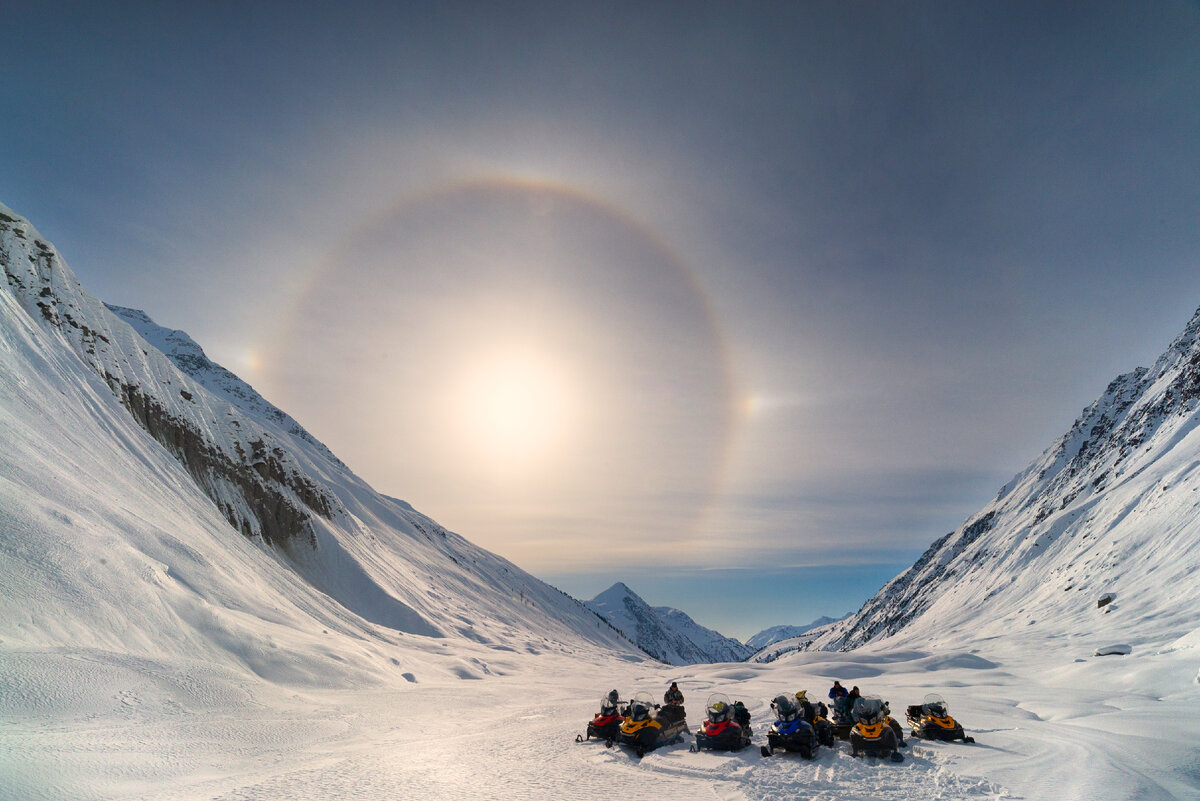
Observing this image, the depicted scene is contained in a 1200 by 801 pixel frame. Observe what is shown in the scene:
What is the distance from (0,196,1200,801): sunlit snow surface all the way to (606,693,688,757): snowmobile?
1.47 feet

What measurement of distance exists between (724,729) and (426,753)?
8.47 meters

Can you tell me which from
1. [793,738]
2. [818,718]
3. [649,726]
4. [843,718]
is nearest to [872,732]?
[793,738]

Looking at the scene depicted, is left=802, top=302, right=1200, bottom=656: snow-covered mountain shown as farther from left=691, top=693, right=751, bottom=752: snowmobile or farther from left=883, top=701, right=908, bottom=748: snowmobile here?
left=691, top=693, right=751, bottom=752: snowmobile

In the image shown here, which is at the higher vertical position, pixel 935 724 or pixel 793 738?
pixel 935 724

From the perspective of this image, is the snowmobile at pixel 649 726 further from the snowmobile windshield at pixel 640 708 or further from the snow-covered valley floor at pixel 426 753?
the snow-covered valley floor at pixel 426 753

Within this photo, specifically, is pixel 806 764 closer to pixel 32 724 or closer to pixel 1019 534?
pixel 32 724

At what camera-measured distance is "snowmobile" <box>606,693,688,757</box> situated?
16453mm

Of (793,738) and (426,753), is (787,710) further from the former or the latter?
(426,753)

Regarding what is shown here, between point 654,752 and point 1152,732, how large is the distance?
14.4 metres

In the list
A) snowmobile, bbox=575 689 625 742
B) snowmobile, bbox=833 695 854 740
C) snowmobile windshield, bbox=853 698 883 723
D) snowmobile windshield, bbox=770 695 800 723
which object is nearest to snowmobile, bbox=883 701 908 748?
snowmobile windshield, bbox=853 698 883 723

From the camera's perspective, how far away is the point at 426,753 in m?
15.4

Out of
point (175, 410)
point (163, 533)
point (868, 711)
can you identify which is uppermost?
point (175, 410)

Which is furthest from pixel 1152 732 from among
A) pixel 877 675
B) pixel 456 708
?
pixel 877 675

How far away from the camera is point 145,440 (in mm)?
44812
